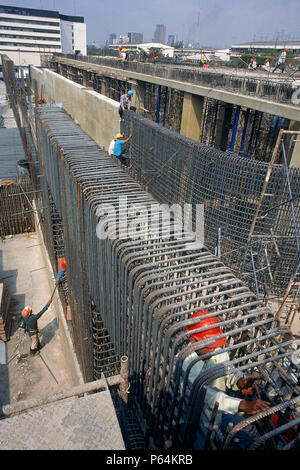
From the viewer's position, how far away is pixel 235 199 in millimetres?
8250

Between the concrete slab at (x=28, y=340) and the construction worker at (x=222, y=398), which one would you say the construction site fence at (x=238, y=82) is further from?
the construction worker at (x=222, y=398)

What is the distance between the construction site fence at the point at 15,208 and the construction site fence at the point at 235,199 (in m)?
7.30

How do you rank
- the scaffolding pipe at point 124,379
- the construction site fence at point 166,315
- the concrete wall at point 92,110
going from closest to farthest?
the construction site fence at point 166,315 < the scaffolding pipe at point 124,379 < the concrete wall at point 92,110

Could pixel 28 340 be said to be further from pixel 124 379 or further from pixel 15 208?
pixel 15 208

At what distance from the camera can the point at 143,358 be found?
3318 mm

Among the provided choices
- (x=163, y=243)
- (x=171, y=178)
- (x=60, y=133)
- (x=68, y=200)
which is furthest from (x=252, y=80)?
(x=163, y=243)

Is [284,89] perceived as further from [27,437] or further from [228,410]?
[27,437]

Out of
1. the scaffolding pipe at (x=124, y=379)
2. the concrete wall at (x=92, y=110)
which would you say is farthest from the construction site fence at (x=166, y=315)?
the concrete wall at (x=92, y=110)

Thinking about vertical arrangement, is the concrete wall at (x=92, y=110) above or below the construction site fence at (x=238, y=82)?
below

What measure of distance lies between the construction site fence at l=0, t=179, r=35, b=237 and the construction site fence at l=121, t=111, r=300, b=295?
288 inches

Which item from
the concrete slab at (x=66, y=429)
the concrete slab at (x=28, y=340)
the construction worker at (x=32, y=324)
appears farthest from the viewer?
the construction worker at (x=32, y=324)

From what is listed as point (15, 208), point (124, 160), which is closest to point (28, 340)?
point (15, 208)

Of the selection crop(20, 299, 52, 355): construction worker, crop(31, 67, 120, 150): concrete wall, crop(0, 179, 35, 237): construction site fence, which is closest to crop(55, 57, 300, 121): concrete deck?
crop(31, 67, 120, 150): concrete wall

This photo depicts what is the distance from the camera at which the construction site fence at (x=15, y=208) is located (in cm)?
1403
